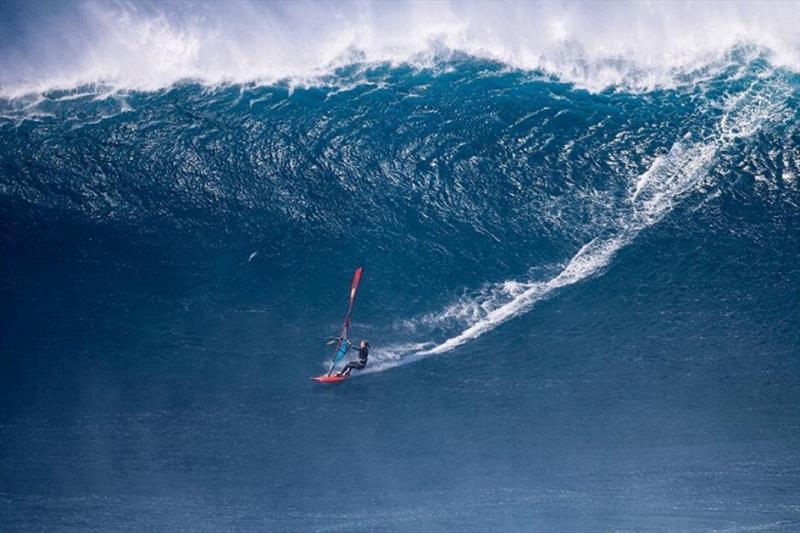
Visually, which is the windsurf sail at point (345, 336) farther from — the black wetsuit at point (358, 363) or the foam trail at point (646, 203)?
the foam trail at point (646, 203)

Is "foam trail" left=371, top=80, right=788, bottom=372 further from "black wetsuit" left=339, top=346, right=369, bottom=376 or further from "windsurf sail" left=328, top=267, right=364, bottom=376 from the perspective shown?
"windsurf sail" left=328, top=267, right=364, bottom=376

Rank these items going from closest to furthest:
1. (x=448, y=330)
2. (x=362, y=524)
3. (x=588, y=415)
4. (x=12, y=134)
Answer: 1. (x=362, y=524)
2. (x=588, y=415)
3. (x=448, y=330)
4. (x=12, y=134)

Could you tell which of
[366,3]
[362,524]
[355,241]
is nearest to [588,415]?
[362,524]

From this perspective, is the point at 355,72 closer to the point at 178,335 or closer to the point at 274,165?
the point at 274,165

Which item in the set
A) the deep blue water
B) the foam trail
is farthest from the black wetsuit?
the foam trail

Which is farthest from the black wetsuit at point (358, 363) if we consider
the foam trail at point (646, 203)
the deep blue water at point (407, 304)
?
the foam trail at point (646, 203)

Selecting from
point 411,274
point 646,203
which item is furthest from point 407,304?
point 646,203
